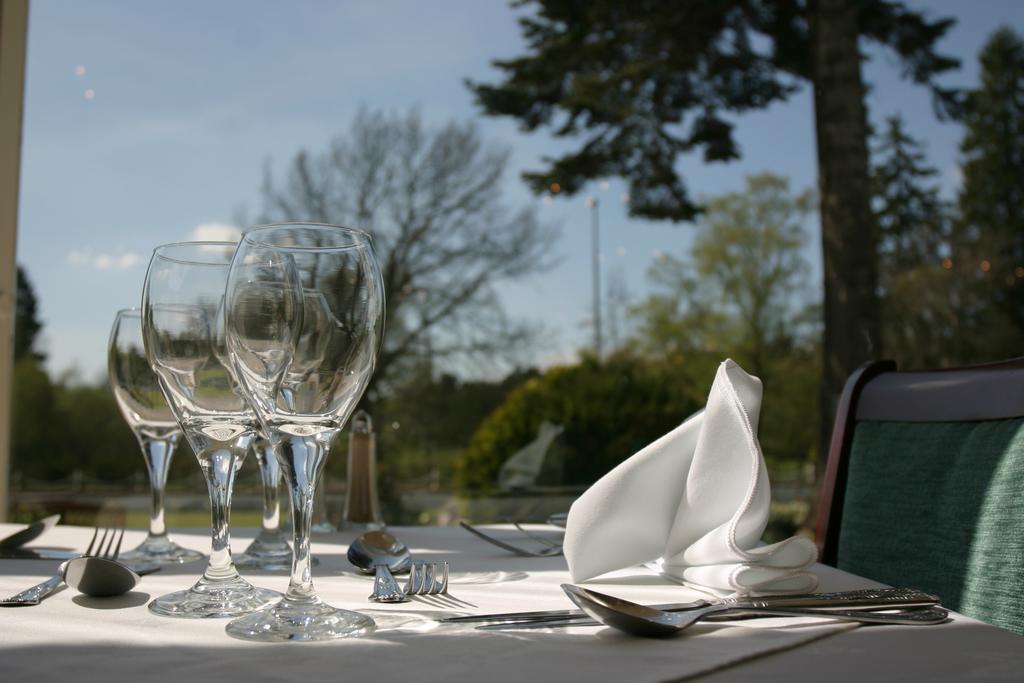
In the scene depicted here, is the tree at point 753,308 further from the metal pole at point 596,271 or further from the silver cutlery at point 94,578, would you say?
the silver cutlery at point 94,578

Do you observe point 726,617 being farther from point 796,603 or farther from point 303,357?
point 303,357

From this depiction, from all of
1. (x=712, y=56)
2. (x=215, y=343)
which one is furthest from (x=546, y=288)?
(x=215, y=343)

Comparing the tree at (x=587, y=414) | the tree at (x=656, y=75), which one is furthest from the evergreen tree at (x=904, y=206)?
the tree at (x=587, y=414)

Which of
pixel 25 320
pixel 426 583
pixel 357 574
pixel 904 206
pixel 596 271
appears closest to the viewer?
pixel 426 583

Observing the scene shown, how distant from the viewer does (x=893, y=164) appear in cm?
499

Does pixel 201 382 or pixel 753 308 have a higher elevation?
pixel 753 308

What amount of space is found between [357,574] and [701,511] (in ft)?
1.17

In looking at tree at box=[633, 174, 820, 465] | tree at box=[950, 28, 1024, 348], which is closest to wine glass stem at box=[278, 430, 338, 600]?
tree at box=[633, 174, 820, 465]

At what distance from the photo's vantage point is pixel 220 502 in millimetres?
708

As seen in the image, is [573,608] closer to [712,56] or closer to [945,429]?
[945,429]

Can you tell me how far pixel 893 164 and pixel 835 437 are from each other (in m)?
4.21

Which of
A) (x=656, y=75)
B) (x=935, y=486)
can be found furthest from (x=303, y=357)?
(x=656, y=75)

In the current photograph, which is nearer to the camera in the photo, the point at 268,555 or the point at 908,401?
the point at 268,555

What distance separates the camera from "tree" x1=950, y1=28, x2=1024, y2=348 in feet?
15.0
